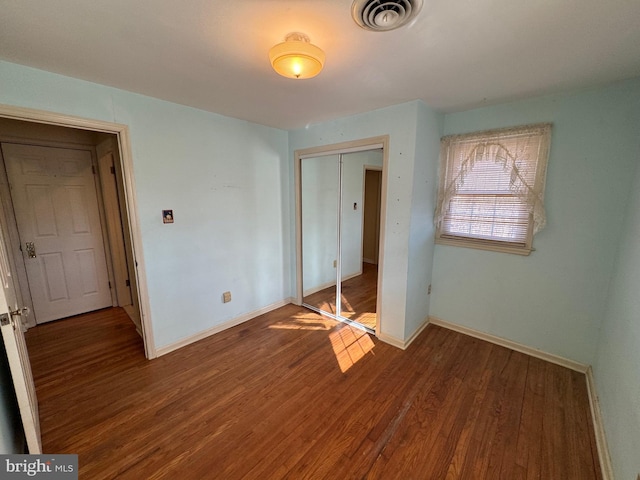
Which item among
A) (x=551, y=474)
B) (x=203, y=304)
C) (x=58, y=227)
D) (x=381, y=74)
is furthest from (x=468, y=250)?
(x=58, y=227)

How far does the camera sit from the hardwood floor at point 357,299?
3.24 m

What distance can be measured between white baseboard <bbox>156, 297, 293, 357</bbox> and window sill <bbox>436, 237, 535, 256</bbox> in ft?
7.31

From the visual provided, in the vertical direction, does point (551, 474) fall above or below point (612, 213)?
below

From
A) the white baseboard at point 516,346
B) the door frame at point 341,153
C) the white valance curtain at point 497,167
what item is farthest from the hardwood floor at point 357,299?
the white valance curtain at point 497,167

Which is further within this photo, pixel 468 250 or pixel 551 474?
pixel 468 250

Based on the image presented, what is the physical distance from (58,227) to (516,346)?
17.6 ft

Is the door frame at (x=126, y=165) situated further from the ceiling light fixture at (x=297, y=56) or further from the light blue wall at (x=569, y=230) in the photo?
the light blue wall at (x=569, y=230)

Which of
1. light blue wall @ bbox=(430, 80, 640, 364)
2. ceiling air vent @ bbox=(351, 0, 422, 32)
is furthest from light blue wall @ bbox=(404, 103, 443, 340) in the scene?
ceiling air vent @ bbox=(351, 0, 422, 32)

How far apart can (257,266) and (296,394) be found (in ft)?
5.35

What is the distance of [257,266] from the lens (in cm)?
323

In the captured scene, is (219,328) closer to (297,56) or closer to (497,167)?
(297,56)

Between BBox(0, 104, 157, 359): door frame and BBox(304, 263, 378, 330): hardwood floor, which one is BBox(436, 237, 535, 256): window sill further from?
BBox(0, 104, 157, 359): door frame

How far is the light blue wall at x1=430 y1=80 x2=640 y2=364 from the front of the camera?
193cm

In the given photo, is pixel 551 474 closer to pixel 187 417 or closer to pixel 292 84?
pixel 187 417
